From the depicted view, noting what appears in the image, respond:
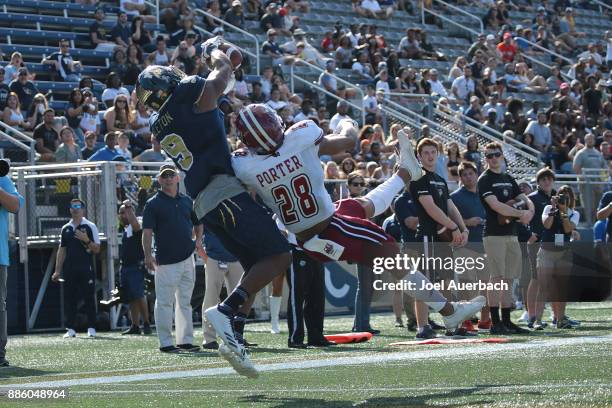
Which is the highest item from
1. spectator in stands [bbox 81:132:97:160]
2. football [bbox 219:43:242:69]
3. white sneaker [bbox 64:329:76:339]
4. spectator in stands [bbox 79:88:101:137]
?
spectator in stands [bbox 79:88:101:137]

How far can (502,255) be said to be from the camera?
12.7 meters

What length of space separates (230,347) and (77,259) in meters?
8.57

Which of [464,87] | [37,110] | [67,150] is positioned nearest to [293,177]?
[67,150]

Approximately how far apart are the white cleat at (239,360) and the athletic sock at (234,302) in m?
0.26

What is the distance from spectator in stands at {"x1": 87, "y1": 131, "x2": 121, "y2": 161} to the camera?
17.7 metres

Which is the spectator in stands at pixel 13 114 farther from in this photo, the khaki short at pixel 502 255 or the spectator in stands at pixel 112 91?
the khaki short at pixel 502 255

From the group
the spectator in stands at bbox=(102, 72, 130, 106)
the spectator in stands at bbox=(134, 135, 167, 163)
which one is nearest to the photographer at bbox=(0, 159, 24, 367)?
the spectator in stands at bbox=(134, 135, 167, 163)

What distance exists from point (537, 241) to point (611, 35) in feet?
66.6

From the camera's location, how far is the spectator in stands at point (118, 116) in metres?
19.2

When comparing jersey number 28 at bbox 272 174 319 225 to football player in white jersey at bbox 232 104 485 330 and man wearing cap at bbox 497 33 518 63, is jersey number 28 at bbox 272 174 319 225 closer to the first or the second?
football player in white jersey at bbox 232 104 485 330

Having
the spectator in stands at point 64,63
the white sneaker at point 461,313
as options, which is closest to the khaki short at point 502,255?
the white sneaker at point 461,313

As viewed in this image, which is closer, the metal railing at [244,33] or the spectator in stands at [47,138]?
the spectator in stands at [47,138]

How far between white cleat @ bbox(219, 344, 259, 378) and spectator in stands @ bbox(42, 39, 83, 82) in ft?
45.8

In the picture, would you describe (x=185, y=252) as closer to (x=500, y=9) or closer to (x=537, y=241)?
(x=537, y=241)
